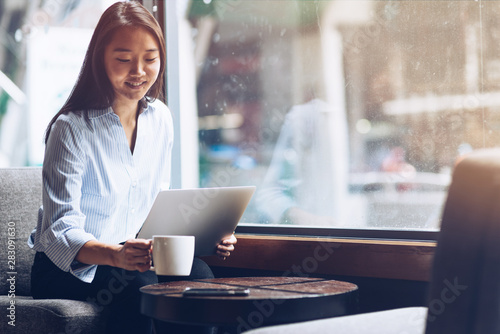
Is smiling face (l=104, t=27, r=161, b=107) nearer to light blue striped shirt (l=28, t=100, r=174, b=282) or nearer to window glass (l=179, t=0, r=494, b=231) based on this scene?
light blue striped shirt (l=28, t=100, r=174, b=282)

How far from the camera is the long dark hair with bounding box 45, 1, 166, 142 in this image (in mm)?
1839

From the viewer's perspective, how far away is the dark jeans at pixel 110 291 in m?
1.71

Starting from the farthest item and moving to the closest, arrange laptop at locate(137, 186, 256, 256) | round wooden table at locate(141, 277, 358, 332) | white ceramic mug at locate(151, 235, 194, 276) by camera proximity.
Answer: laptop at locate(137, 186, 256, 256), white ceramic mug at locate(151, 235, 194, 276), round wooden table at locate(141, 277, 358, 332)

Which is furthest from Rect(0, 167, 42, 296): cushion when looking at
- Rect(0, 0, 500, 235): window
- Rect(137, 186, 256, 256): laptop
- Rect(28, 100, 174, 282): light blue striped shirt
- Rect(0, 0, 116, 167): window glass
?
Rect(0, 0, 116, 167): window glass

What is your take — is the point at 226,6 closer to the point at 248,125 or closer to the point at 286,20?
the point at 286,20

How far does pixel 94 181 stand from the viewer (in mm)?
Answer: 1799

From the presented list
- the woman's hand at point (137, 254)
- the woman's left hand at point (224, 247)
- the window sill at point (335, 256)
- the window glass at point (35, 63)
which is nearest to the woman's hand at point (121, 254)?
the woman's hand at point (137, 254)

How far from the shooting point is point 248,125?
2.71m

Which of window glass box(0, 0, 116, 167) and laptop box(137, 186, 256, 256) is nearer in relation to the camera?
laptop box(137, 186, 256, 256)

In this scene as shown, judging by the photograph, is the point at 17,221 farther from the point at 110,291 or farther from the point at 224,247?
the point at 224,247

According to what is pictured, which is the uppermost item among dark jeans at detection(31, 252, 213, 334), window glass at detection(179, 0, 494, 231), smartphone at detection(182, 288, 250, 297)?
window glass at detection(179, 0, 494, 231)

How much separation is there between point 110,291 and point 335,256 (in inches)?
30.2

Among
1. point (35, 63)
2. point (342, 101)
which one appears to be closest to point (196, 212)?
point (342, 101)

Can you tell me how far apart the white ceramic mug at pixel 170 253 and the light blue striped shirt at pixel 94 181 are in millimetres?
290
